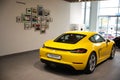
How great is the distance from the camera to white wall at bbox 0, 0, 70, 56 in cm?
588

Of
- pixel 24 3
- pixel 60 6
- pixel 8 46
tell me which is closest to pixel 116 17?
pixel 60 6

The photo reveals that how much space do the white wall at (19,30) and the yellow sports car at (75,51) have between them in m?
2.26

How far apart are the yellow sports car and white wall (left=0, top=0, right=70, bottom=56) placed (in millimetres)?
2263

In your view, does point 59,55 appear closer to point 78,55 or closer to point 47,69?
point 78,55

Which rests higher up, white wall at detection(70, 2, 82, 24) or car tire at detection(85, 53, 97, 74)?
white wall at detection(70, 2, 82, 24)

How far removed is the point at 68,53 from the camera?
13.0ft

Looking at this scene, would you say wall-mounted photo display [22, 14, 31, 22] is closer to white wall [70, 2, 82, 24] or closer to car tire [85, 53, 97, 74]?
car tire [85, 53, 97, 74]

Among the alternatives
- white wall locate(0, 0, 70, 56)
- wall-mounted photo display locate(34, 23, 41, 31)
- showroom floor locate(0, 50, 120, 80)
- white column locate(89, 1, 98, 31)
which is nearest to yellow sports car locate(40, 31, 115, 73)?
showroom floor locate(0, 50, 120, 80)

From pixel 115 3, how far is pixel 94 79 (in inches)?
481

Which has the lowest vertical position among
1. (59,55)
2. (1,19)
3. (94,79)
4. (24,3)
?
(94,79)

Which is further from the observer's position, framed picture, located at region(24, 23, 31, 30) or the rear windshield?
framed picture, located at region(24, 23, 31, 30)

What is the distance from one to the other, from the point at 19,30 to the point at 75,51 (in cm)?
337

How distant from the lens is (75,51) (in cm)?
398

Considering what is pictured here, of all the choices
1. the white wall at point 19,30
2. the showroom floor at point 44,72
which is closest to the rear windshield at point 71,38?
the showroom floor at point 44,72
